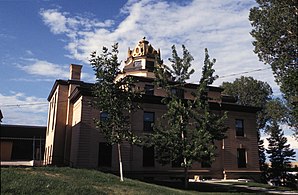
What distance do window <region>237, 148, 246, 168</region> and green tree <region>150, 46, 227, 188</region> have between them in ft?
36.0

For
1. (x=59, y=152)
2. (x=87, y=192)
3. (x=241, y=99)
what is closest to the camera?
(x=87, y=192)

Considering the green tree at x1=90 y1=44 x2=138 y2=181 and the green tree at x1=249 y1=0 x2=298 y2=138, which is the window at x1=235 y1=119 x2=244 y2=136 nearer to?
the green tree at x1=249 y1=0 x2=298 y2=138

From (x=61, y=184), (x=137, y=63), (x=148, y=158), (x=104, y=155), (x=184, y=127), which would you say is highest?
(x=137, y=63)

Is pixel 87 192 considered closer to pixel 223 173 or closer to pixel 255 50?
pixel 255 50

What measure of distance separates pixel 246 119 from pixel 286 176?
65.1ft

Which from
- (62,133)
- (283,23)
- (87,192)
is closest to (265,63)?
(283,23)

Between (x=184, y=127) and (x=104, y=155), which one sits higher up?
(x=184, y=127)

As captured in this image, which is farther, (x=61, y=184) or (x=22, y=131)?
(x=22, y=131)

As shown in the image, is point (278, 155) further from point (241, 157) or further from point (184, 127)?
point (184, 127)

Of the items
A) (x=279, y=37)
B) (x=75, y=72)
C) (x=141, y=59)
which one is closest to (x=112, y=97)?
(x=279, y=37)

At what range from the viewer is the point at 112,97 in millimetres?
19703

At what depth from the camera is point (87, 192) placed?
1305 cm

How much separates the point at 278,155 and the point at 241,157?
20724mm

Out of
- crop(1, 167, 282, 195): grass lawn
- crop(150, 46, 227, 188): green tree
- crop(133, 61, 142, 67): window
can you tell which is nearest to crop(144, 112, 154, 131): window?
crop(150, 46, 227, 188): green tree
